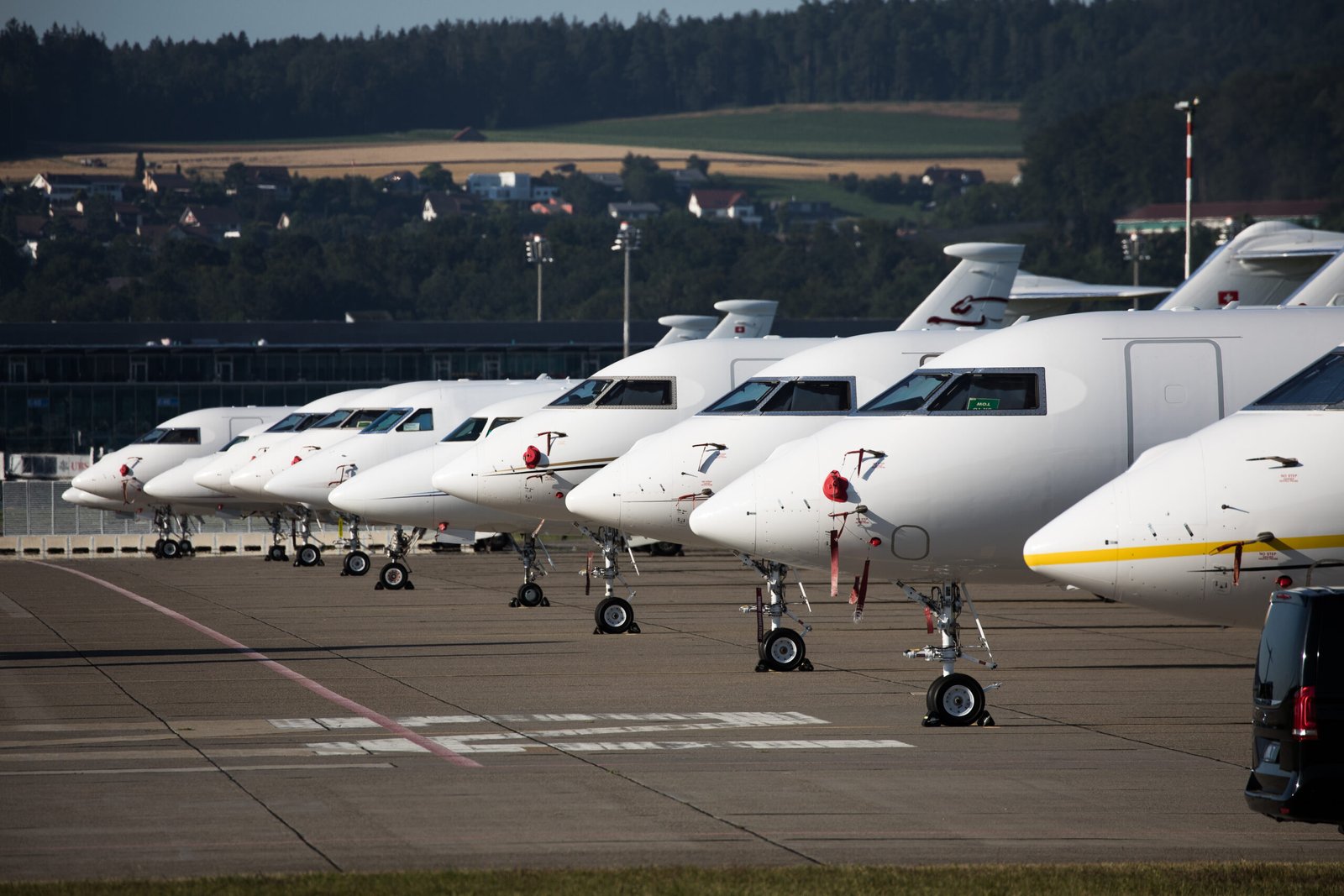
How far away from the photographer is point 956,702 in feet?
59.2

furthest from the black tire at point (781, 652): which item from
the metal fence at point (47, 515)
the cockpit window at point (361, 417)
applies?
the metal fence at point (47, 515)

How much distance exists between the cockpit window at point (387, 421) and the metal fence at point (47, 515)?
2214 cm

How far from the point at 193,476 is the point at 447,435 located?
54.5ft

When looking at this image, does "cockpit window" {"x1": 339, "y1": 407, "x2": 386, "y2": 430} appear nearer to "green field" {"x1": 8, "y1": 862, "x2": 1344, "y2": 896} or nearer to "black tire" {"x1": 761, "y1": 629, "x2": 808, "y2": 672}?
"black tire" {"x1": 761, "y1": 629, "x2": 808, "y2": 672}

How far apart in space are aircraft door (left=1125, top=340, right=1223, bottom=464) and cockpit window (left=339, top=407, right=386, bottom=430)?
2736 cm

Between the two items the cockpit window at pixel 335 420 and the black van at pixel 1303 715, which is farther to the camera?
the cockpit window at pixel 335 420

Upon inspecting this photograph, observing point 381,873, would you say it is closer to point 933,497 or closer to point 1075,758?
point 1075,758

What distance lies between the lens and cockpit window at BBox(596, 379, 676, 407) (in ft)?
96.3

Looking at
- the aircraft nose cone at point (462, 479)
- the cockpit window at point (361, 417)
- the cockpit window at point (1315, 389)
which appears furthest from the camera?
the cockpit window at point (361, 417)

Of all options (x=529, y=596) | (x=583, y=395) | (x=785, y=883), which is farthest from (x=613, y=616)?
(x=785, y=883)

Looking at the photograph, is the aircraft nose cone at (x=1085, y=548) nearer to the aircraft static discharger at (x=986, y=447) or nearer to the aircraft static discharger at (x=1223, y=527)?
the aircraft static discharger at (x=1223, y=527)

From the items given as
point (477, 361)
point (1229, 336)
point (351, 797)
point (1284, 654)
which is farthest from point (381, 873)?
point (477, 361)

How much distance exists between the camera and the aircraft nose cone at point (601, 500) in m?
25.1

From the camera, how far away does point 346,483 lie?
36.1m
